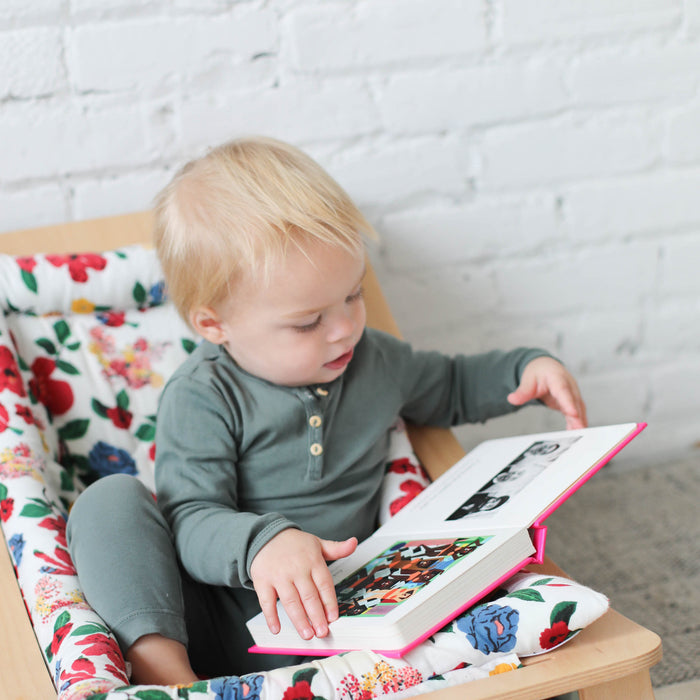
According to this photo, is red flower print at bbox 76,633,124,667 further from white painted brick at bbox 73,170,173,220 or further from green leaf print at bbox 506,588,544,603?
white painted brick at bbox 73,170,173,220

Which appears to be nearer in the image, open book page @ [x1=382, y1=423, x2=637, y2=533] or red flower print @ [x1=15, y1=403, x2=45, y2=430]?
open book page @ [x1=382, y1=423, x2=637, y2=533]

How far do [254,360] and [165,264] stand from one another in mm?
127

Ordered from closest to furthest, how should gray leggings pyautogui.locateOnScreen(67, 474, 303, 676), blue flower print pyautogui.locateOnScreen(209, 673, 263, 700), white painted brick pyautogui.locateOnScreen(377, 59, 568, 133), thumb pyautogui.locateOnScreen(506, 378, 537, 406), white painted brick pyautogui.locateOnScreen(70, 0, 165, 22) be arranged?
blue flower print pyautogui.locateOnScreen(209, 673, 263, 700) < gray leggings pyautogui.locateOnScreen(67, 474, 303, 676) < thumb pyautogui.locateOnScreen(506, 378, 537, 406) < white painted brick pyautogui.locateOnScreen(70, 0, 165, 22) < white painted brick pyautogui.locateOnScreen(377, 59, 568, 133)

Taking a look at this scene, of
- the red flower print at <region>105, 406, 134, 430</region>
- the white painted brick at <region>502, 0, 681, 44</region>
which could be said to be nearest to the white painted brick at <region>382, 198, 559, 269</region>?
the white painted brick at <region>502, 0, 681, 44</region>

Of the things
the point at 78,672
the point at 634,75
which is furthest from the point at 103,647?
the point at 634,75

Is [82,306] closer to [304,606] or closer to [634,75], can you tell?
[304,606]

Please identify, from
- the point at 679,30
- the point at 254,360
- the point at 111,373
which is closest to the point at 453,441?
the point at 254,360

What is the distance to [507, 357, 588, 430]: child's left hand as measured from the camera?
82 centimetres

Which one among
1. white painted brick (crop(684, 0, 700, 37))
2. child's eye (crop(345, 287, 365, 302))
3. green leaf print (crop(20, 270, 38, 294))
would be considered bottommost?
child's eye (crop(345, 287, 365, 302))

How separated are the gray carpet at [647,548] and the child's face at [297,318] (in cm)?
51

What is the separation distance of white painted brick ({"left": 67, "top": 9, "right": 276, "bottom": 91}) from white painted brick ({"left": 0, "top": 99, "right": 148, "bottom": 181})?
3cm

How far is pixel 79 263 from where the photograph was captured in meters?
0.90

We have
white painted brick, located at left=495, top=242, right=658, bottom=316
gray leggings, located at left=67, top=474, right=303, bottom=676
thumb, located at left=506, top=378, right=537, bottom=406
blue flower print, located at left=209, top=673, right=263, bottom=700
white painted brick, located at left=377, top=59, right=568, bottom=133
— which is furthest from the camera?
white painted brick, located at left=495, top=242, right=658, bottom=316

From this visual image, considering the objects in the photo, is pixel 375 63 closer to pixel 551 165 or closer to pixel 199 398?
pixel 551 165
